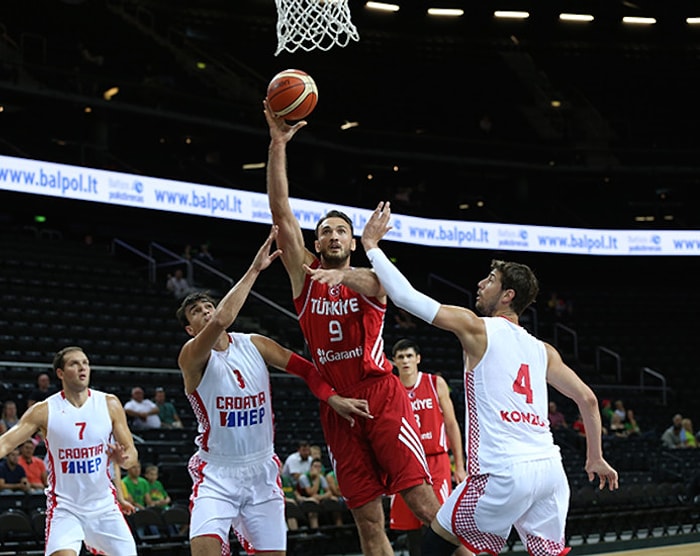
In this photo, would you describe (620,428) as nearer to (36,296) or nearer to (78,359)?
(36,296)

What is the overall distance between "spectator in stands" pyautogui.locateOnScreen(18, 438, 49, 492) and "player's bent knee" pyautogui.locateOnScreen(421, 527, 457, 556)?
6.46m

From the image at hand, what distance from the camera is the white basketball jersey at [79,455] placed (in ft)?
22.3

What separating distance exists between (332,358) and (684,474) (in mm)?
13027

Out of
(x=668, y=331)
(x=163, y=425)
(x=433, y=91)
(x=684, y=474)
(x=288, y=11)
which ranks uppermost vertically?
(x=433, y=91)

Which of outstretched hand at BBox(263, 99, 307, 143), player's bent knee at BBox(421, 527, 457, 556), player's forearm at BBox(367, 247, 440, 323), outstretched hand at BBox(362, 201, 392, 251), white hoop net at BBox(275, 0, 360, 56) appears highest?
white hoop net at BBox(275, 0, 360, 56)

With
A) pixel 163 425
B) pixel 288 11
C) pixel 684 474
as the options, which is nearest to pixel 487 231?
pixel 684 474

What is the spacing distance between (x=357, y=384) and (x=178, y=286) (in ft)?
47.6

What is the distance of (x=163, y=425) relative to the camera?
13797 mm

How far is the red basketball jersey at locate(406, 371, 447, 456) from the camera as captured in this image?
27.0 feet

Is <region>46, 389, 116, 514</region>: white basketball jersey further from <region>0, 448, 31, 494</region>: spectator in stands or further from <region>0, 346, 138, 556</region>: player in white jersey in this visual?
<region>0, 448, 31, 494</region>: spectator in stands

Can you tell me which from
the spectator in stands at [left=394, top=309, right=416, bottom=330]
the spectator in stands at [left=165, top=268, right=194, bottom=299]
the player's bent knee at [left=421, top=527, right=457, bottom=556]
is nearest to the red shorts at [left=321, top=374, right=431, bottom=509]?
the player's bent knee at [left=421, top=527, right=457, bottom=556]

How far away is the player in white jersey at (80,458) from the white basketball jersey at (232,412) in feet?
3.42

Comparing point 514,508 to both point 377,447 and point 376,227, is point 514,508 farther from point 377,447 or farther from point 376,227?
point 376,227

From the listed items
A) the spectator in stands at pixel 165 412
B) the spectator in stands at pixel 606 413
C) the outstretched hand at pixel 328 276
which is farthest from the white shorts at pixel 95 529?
the spectator in stands at pixel 606 413
